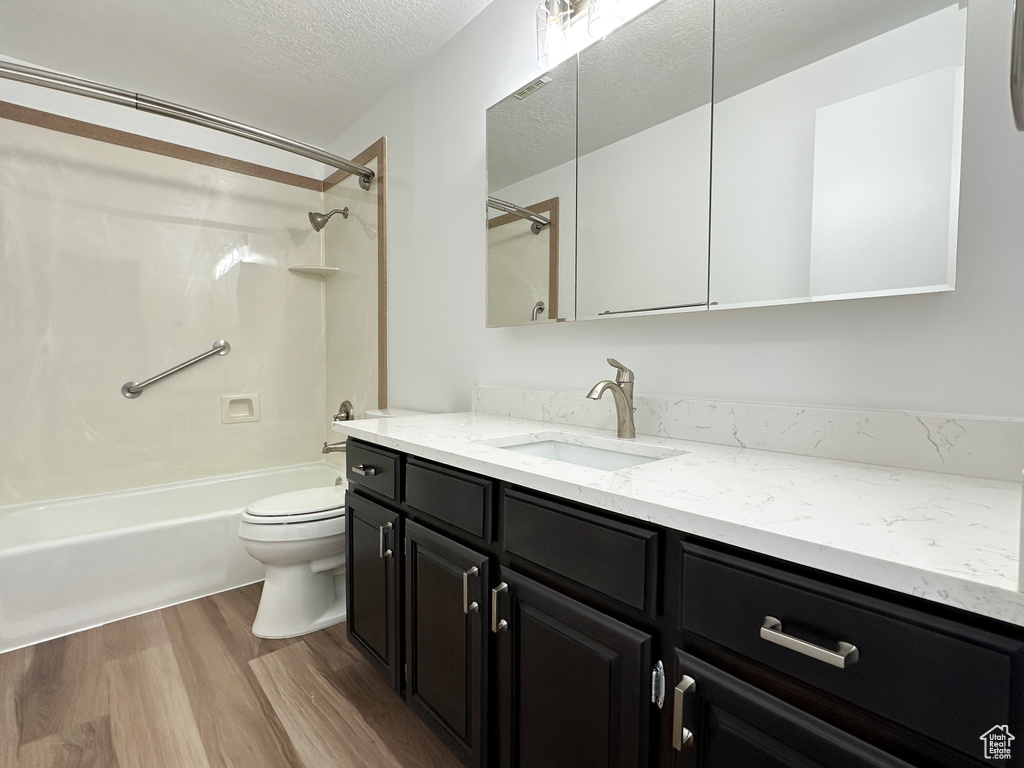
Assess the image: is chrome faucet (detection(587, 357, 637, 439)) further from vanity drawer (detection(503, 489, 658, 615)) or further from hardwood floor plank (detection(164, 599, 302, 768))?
hardwood floor plank (detection(164, 599, 302, 768))

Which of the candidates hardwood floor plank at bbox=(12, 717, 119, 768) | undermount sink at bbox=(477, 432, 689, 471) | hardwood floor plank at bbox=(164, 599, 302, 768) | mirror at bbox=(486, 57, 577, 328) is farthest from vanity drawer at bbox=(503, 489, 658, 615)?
hardwood floor plank at bbox=(12, 717, 119, 768)

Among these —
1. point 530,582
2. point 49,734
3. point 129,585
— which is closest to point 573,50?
point 530,582

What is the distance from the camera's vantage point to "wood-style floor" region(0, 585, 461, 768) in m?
1.33

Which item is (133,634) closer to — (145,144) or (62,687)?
(62,687)

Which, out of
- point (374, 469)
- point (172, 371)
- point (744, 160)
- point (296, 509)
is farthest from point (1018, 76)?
point (172, 371)

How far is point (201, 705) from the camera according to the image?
1.52m

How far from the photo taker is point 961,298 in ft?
2.91

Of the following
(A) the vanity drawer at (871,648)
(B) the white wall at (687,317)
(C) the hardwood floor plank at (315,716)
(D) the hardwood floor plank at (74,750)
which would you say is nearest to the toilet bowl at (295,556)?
(C) the hardwood floor plank at (315,716)

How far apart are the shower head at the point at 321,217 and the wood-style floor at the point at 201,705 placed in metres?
2.21

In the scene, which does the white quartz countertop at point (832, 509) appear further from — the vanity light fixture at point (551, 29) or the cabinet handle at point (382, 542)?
the vanity light fixture at point (551, 29)

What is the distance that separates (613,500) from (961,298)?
2.42 ft

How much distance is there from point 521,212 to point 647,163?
0.50 metres

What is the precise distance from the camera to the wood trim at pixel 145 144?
7.47 feet

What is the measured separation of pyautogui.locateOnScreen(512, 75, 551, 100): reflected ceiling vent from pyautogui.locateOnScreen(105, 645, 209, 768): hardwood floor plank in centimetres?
219
